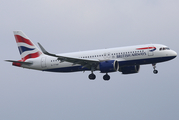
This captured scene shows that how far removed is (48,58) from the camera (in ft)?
186

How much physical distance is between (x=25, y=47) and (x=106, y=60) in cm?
1525

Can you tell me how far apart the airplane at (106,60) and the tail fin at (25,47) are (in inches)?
22.7

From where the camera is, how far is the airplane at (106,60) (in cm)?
5094

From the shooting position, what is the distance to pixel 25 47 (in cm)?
5944

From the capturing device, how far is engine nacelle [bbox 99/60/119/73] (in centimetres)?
5081

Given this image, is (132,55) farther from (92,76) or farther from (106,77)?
(92,76)

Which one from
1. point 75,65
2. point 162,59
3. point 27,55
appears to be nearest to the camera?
point 162,59

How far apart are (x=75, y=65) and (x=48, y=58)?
4901mm

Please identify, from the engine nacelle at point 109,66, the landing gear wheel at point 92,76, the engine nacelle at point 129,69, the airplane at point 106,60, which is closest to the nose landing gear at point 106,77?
→ the airplane at point 106,60

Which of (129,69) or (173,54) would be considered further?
(129,69)

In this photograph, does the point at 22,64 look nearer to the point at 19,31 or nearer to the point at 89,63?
the point at 19,31

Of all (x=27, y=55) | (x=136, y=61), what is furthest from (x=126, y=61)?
(x=27, y=55)

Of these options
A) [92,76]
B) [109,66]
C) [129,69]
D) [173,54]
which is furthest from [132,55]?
[92,76]

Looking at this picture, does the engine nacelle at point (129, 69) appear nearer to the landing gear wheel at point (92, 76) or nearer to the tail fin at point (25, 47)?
the landing gear wheel at point (92, 76)
